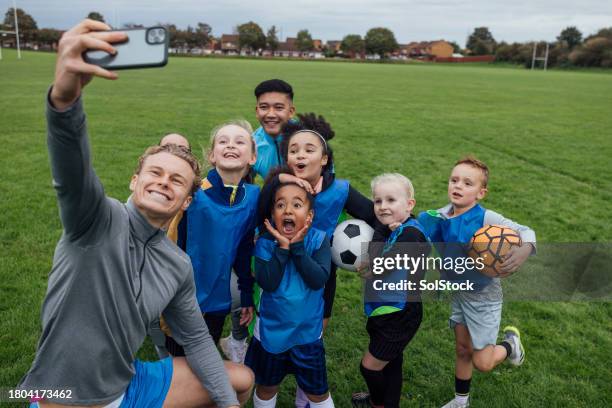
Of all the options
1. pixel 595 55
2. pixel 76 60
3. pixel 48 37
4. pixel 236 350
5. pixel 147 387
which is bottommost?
pixel 236 350

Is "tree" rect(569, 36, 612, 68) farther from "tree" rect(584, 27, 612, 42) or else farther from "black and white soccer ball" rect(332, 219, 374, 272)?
"black and white soccer ball" rect(332, 219, 374, 272)

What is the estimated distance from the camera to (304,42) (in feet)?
425

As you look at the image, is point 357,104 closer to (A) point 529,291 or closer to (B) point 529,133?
(B) point 529,133

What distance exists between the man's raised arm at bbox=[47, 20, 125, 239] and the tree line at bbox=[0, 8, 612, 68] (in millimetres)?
79490

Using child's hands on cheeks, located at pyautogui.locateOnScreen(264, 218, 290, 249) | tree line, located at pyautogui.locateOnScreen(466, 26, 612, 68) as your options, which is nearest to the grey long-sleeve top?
child's hands on cheeks, located at pyautogui.locateOnScreen(264, 218, 290, 249)

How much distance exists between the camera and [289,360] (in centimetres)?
294

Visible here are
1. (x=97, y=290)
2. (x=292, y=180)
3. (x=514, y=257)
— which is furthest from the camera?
(x=514, y=257)

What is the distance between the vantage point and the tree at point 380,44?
11438 centimetres

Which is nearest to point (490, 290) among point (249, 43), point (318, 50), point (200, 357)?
point (200, 357)

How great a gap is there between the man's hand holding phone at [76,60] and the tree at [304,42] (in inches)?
5286

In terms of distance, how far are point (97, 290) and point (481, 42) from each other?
128 metres

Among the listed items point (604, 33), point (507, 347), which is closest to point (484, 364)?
point (507, 347)

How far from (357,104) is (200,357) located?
1821 centimetres

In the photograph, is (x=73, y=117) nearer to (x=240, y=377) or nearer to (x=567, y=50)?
(x=240, y=377)
